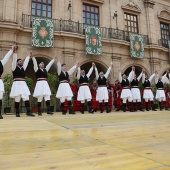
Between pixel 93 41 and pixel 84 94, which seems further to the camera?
pixel 93 41

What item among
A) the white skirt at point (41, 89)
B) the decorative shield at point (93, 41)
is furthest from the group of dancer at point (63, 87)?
the decorative shield at point (93, 41)

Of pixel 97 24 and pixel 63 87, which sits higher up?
pixel 97 24

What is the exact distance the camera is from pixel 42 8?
38.7ft

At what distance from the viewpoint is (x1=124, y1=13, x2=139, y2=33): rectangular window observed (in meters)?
14.5

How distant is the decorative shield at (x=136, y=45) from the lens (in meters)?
13.5

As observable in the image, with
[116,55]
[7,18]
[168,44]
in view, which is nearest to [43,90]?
[7,18]

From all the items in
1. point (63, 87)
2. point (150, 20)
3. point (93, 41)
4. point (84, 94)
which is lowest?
point (84, 94)

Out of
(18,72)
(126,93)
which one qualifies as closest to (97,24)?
(126,93)

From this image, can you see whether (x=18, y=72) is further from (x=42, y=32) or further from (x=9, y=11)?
(x=9, y=11)

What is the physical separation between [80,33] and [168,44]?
8266 mm

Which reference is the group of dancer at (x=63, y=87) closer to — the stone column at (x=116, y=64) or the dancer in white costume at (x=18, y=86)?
the dancer in white costume at (x=18, y=86)

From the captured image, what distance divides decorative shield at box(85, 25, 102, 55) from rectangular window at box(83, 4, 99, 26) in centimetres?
107

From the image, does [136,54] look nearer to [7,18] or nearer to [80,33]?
[80,33]

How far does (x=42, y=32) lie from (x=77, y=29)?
2485mm
